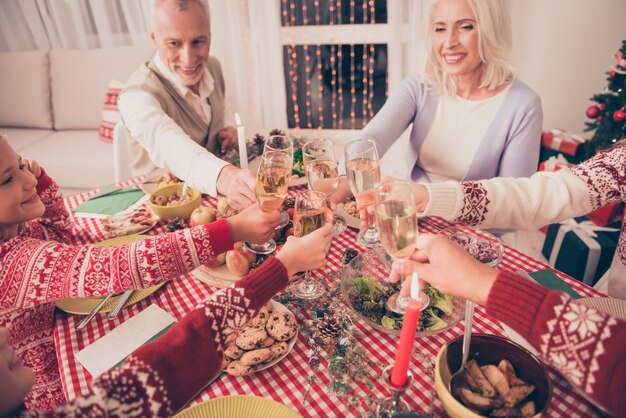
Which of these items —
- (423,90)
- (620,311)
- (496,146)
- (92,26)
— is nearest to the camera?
(620,311)

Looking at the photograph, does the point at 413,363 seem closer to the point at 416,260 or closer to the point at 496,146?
the point at 416,260

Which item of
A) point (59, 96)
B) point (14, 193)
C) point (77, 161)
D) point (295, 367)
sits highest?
point (14, 193)

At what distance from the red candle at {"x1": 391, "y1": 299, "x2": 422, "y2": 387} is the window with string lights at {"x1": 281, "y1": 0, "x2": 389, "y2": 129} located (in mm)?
3404

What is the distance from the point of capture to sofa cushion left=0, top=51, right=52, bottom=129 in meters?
3.84

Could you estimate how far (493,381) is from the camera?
0.80 metres

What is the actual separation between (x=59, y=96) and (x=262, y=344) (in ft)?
12.5

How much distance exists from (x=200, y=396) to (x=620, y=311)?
3.23 ft

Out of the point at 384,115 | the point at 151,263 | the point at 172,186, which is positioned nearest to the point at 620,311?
the point at 151,263

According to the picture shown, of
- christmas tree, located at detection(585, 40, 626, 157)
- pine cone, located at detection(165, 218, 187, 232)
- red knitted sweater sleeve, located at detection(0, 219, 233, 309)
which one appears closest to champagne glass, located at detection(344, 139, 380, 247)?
red knitted sweater sleeve, located at detection(0, 219, 233, 309)

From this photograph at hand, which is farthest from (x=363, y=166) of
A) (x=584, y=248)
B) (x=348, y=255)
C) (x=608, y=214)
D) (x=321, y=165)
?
(x=608, y=214)

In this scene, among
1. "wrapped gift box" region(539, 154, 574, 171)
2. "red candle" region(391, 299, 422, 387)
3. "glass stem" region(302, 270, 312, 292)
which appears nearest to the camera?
"red candle" region(391, 299, 422, 387)

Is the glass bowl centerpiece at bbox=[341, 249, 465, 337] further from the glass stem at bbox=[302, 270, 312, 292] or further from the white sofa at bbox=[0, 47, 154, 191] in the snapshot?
the white sofa at bbox=[0, 47, 154, 191]

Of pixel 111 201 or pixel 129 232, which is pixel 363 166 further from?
pixel 111 201

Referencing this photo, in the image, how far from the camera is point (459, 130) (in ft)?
6.55
